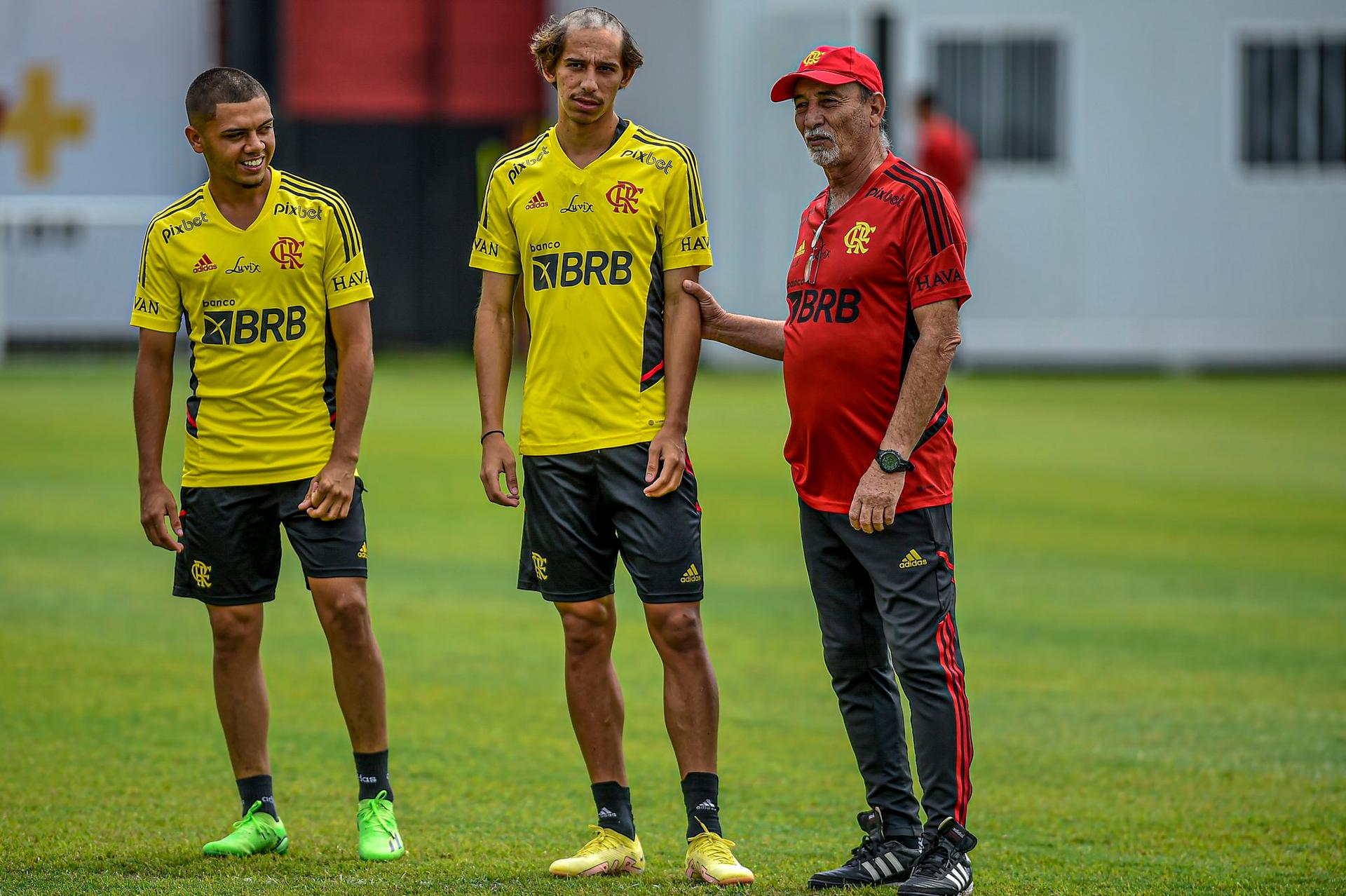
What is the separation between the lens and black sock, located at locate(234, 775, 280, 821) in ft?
16.7

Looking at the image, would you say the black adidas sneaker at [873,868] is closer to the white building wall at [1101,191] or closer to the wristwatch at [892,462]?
the wristwatch at [892,462]

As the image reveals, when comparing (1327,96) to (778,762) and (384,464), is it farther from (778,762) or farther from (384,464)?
(778,762)

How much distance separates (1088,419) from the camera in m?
17.2

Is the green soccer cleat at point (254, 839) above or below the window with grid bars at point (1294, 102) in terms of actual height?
below

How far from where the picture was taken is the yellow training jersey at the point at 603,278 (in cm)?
480

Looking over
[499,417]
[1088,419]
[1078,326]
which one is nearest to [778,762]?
[499,417]

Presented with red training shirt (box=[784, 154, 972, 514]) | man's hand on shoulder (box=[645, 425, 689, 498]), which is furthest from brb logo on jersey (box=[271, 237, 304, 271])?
red training shirt (box=[784, 154, 972, 514])

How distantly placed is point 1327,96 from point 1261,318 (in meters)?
3.05

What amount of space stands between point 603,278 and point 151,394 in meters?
1.36

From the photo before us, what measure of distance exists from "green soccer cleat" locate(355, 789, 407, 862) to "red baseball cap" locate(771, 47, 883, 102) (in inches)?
87.9

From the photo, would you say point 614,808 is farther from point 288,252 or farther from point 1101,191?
point 1101,191

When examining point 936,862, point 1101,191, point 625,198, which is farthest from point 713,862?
point 1101,191

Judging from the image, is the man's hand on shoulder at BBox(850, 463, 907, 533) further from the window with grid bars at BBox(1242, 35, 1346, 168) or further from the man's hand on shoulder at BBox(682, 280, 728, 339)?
the window with grid bars at BBox(1242, 35, 1346, 168)

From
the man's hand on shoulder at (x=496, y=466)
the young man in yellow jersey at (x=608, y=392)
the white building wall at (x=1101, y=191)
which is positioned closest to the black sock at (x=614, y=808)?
the young man in yellow jersey at (x=608, y=392)
